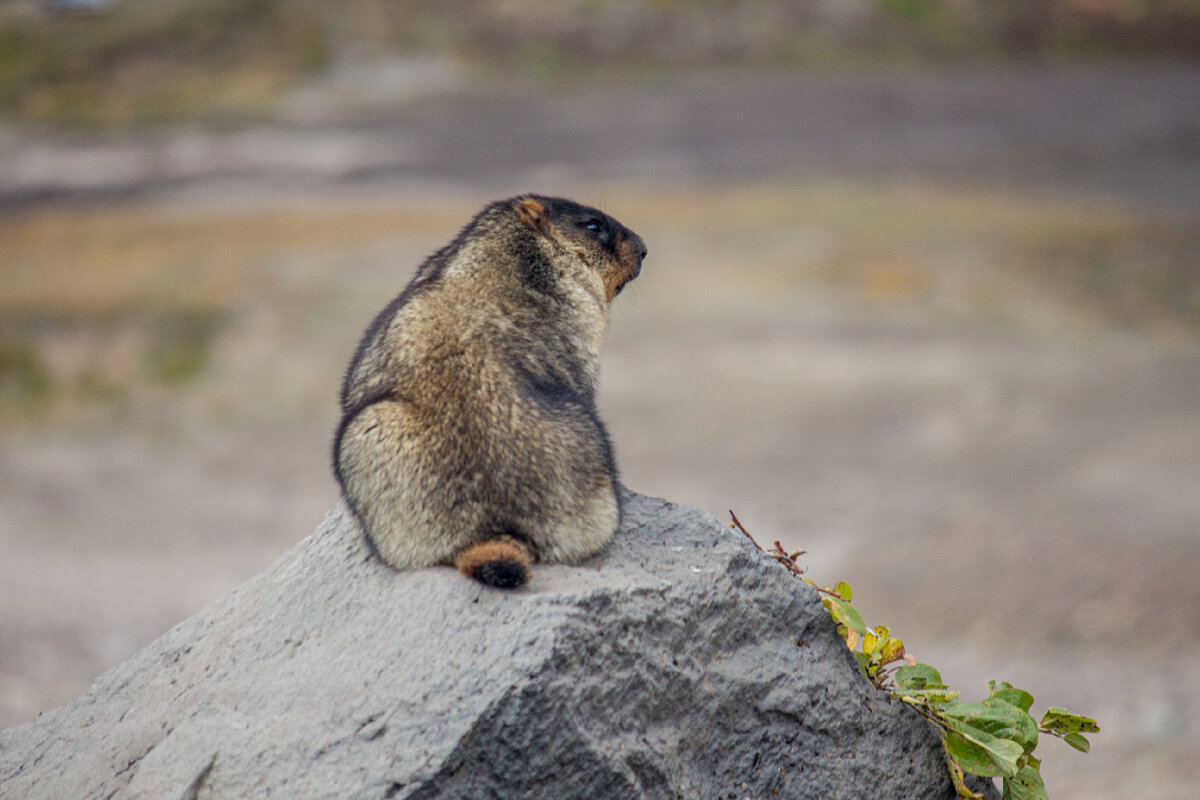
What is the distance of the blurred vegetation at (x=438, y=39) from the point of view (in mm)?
19984

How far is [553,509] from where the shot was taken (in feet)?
13.8

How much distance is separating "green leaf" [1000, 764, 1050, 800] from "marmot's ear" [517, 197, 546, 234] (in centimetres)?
295

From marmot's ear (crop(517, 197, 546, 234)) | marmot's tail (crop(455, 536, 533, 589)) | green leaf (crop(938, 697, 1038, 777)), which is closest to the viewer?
marmot's tail (crop(455, 536, 533, 589))

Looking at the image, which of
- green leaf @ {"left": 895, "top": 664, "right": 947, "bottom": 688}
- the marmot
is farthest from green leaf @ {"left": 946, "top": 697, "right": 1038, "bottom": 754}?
the marmot

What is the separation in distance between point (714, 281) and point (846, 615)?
11.8m

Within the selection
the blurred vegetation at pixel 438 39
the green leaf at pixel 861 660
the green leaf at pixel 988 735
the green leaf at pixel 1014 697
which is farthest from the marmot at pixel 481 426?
the blurred vegetation at pixel 438 39

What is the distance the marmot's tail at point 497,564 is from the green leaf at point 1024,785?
210cm

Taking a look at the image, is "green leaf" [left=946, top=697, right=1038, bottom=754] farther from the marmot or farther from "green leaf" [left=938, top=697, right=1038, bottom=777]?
the marmot

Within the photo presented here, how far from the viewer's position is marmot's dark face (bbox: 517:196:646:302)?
16.7 feet

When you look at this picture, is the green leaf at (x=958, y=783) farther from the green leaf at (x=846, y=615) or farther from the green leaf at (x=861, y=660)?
the green leaf at (x=846, y=615)

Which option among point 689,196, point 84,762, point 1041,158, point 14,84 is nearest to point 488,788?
point 84,762

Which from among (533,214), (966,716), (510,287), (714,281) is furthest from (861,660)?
(714,281)

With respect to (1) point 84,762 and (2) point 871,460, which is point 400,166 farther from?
(1) point 84,762

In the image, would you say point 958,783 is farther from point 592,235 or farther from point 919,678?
point 592,235
